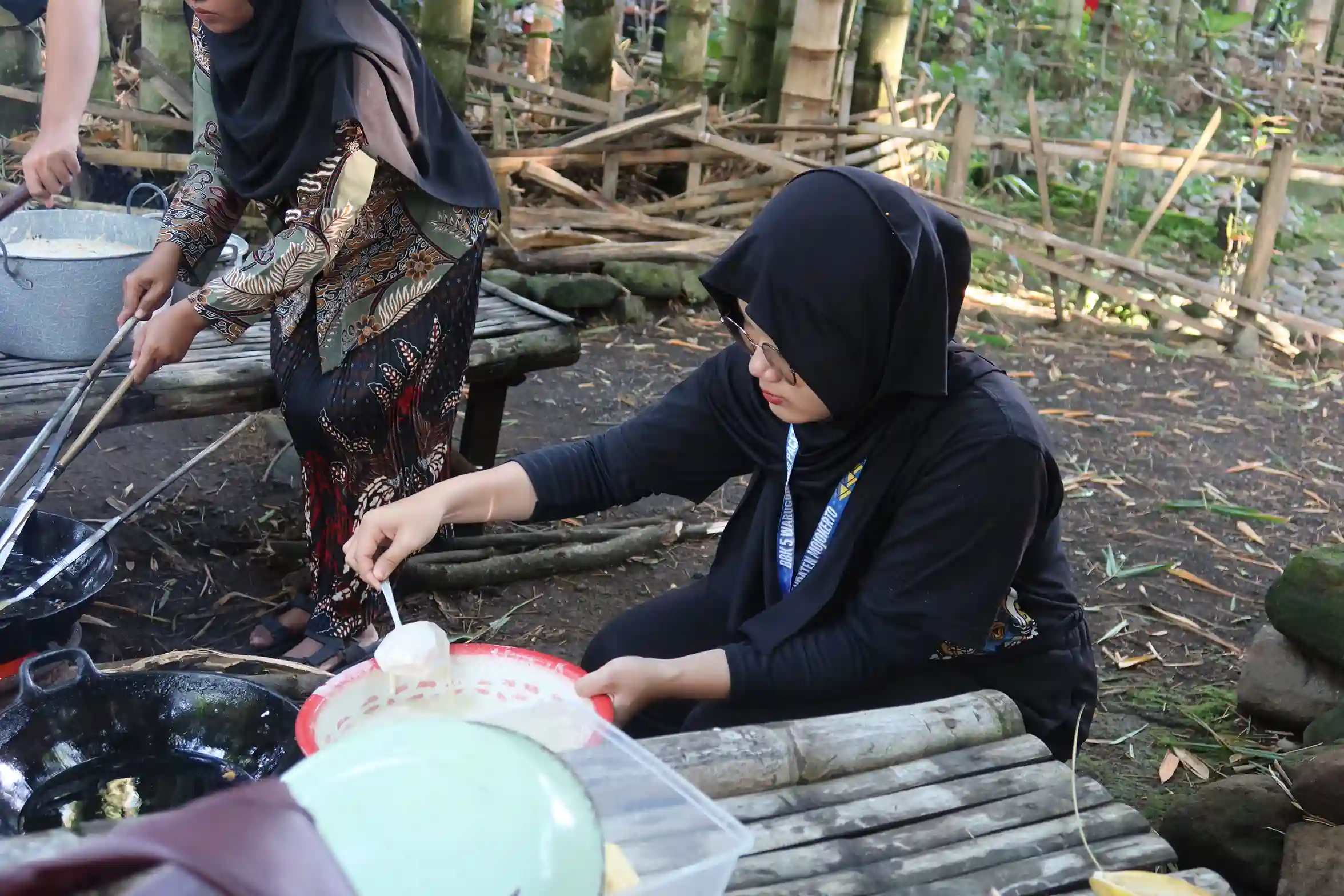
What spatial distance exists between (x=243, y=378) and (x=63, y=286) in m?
0.51

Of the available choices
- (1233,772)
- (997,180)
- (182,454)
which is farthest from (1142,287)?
(182,454)

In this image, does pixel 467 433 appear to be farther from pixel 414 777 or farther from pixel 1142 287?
pixel 1142 287

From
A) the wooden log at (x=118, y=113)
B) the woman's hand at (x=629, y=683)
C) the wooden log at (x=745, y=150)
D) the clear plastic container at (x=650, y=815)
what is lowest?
the woman's hand at (x=629, y=683)

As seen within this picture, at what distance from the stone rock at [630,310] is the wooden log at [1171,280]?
175cm

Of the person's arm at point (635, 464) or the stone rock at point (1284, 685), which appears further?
the stone rock at point (1284, 685)

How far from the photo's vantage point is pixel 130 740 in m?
1.86

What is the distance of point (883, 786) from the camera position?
5.28 ft

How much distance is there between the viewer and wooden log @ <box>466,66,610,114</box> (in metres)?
6.68

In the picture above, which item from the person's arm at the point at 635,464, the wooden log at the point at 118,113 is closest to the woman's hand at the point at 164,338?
the person's arm at the point at 635,464

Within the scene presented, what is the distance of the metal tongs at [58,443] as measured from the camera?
235cm

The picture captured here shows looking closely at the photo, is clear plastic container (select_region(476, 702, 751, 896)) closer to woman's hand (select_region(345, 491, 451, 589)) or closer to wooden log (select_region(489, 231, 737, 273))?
woman's hand (select_region(345, 491, 451, 589))

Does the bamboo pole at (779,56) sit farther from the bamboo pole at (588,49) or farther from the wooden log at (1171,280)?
the wooden log at (1171,280)

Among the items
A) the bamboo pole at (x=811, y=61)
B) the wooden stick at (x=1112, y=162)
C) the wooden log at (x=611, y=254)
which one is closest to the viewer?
the wooden log at (x=611, y=254)

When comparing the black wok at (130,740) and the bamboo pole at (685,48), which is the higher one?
the bamboo pole at (685,48)
